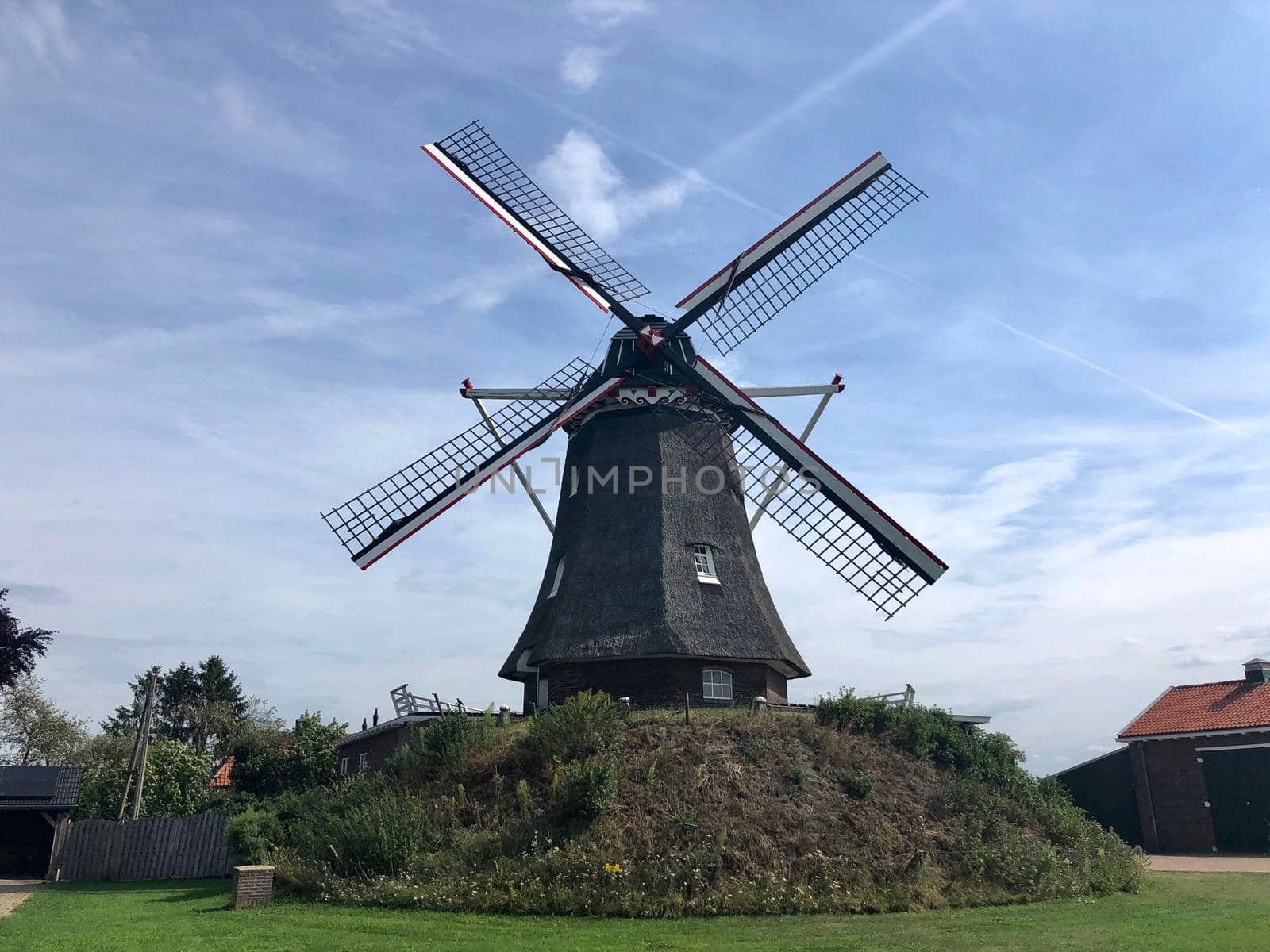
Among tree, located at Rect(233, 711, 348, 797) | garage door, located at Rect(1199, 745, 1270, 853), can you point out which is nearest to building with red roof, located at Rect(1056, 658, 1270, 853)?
garage door, located at Rect(1199, 745, 1270, 853)

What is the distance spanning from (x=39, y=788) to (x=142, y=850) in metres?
3.22

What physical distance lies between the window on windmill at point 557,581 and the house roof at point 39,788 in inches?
506

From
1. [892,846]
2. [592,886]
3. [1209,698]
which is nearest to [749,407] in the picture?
[892,846]

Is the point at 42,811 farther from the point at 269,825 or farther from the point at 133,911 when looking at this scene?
the point at 133,911

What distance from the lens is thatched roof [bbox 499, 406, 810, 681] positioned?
71.1 ft

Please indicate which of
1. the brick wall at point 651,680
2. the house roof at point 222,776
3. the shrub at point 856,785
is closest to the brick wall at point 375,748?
the brick wall at point 651,680

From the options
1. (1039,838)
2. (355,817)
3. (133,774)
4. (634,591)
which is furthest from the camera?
(133,774)

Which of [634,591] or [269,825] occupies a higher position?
[634,591]

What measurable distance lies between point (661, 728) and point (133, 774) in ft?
83.1

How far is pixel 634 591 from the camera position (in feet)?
72.7

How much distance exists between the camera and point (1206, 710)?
99.0ft

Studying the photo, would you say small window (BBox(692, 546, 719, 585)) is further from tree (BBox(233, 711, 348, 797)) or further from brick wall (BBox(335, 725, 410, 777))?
tree (BBox(233, 711, 348, 797))

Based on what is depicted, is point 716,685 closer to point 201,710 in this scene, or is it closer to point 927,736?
point 927,736

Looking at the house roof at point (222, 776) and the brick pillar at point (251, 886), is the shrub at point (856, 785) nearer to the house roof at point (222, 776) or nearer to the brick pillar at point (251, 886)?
the brick pillar at point (251, 886)
